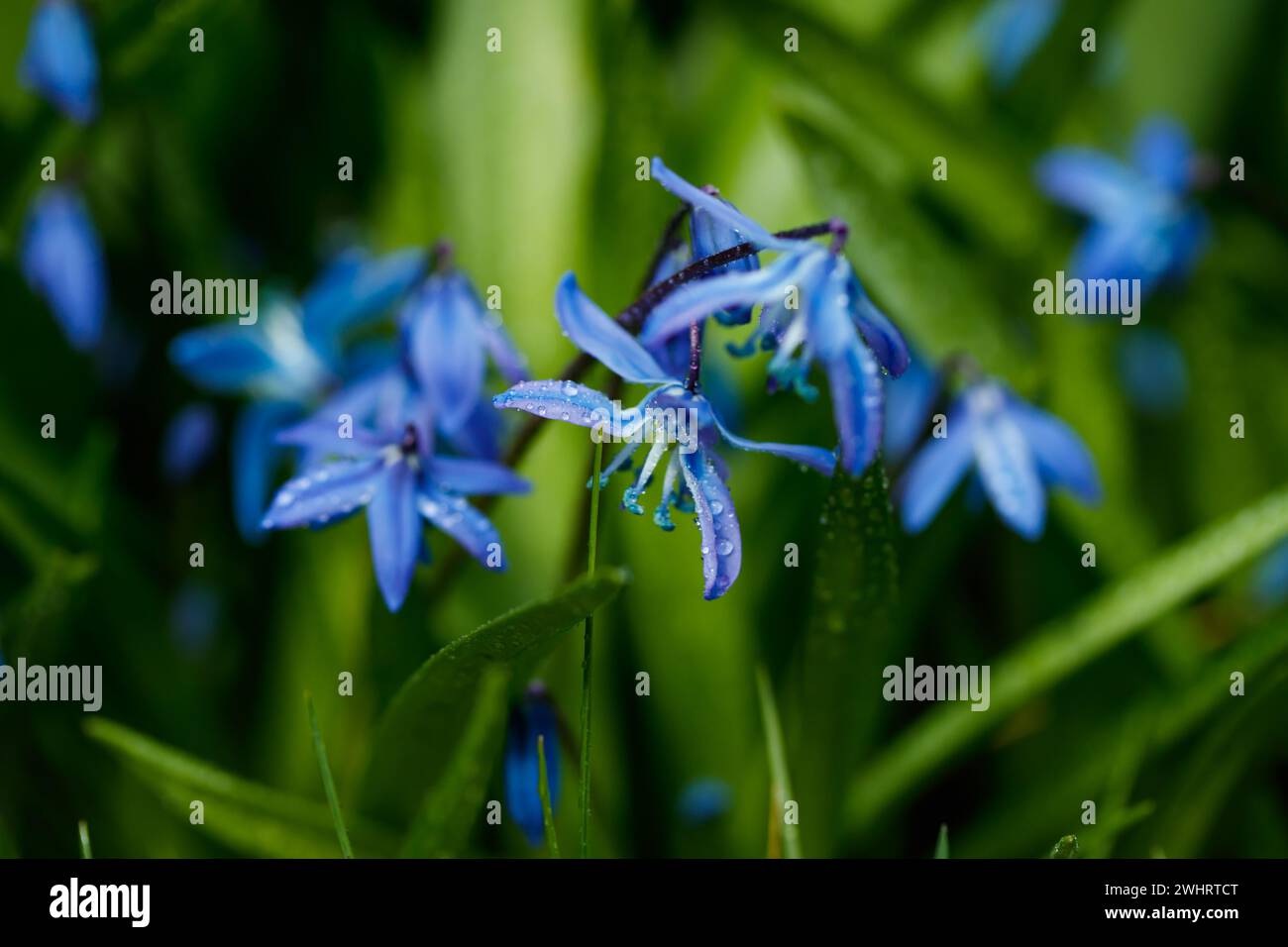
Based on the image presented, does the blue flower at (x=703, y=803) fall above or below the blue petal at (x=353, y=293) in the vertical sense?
below

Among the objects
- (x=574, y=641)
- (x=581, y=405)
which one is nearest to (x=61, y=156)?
(x=574, y=641)

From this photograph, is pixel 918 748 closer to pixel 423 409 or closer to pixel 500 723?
pixel 500 723

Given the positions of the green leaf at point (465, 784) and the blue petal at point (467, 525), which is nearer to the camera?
the green leaf at point (465, 784)

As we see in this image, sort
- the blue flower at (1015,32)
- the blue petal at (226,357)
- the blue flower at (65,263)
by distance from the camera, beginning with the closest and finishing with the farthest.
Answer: the blue petal at (226,357), the blue flower at (65,263), the blue flower at (1015,32)

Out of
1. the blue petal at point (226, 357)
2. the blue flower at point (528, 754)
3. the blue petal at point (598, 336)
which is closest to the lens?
the blue petal at point (598, 336)

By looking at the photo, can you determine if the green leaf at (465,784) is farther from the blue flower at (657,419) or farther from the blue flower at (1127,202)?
the blue flower at (1127,202)

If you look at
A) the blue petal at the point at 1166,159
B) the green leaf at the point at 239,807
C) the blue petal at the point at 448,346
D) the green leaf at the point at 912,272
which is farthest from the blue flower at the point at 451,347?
the blue petal at the point at 1166,159
